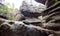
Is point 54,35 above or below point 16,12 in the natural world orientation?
below

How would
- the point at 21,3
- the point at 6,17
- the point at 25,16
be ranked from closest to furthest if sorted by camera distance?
1. the point at 6,17
2. the point at 25,16
3. the point at 21,3

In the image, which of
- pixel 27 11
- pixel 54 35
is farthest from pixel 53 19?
pixel 27 11

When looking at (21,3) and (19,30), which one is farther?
(21,3)

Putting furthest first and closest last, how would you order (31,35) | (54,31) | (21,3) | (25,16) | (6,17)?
1. (21,3)
2. (25,16)
3. (6,17)
4. (54,31)
5. (31,35)

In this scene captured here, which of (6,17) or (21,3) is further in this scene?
(21,3)

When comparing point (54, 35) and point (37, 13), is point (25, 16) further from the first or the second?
point (54, 35)

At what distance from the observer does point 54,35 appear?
13.3 ft

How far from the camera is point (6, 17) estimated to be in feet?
15.4

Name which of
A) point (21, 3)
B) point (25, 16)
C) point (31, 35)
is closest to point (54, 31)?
point (31, 35)

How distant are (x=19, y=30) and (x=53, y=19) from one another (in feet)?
4.36

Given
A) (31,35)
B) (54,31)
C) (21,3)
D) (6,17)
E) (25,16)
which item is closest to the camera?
(31,35)

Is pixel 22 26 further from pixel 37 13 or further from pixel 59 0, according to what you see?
pixel 59 0

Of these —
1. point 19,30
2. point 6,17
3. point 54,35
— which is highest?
point 6,17

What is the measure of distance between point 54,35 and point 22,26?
1.14 m
